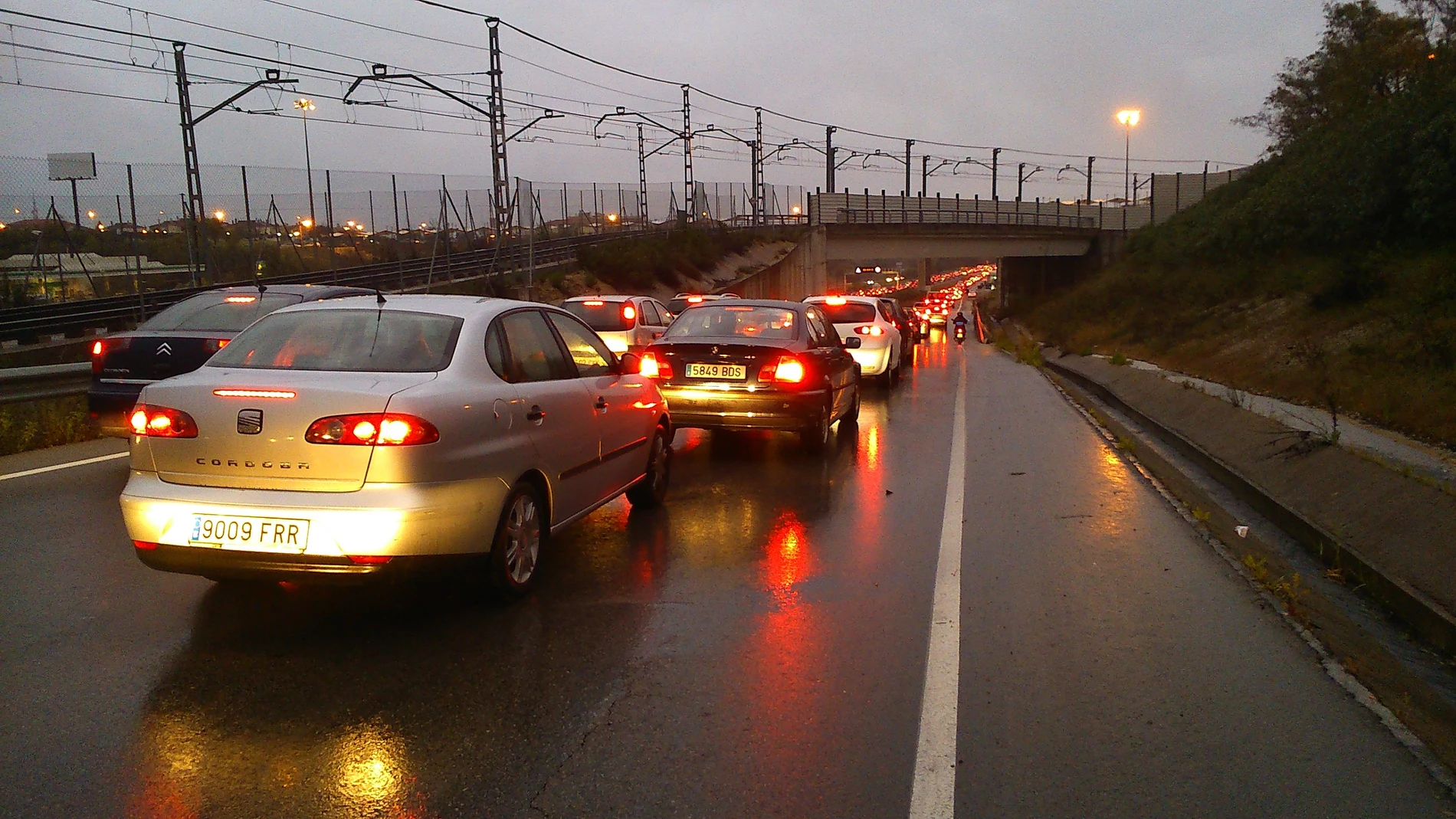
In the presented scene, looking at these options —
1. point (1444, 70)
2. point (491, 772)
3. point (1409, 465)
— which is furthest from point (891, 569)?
point (1444, 70)

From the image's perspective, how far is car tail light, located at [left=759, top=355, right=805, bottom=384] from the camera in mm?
10672

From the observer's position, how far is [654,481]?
833 centimetres

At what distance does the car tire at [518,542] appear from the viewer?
5.63 m

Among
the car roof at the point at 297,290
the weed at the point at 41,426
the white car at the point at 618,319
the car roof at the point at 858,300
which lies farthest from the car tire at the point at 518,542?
the car roof at the point at 858,300

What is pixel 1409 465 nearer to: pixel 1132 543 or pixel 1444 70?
pixel 1132 543

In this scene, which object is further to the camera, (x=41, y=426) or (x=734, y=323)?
(x=41, y=426)

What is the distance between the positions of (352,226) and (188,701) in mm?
39099

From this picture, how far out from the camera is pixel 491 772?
12.7 feet

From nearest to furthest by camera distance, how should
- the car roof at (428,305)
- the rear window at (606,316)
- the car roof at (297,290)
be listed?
the car roof at (428,305), the car roof at (297,290), the rear window at (606,316)

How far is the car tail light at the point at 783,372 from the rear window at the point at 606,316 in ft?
23.3

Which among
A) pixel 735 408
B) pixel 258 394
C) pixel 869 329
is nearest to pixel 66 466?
pixel 735 408

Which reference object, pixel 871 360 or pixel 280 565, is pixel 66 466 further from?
pixel 871 360

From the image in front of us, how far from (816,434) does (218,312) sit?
575 centimetres

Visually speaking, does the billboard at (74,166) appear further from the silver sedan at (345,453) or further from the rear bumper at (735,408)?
the silver sedan at (345,453)
